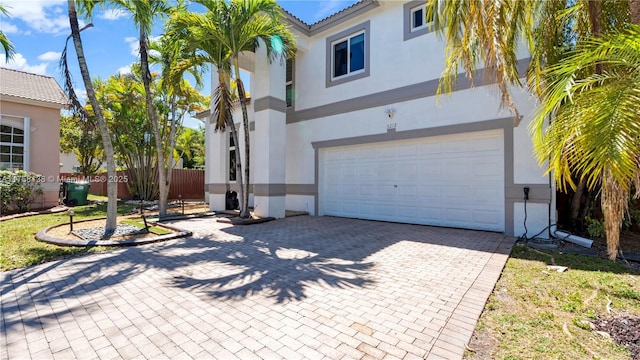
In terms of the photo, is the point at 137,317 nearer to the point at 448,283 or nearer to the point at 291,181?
the point at 448,283

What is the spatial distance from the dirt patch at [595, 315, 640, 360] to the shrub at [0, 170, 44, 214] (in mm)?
16317

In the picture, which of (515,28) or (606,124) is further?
(515,28)

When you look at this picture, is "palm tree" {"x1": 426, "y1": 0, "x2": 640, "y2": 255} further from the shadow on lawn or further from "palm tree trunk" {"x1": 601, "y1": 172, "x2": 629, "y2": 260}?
the shadow on lawn

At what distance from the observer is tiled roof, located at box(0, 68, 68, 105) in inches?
488

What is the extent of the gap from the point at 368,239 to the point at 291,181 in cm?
591

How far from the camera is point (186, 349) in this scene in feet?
8.59

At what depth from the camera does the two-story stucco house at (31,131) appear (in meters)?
12.0

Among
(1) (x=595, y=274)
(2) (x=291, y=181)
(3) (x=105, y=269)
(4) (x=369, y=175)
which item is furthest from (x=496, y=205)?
(3) (x=105, y=269)

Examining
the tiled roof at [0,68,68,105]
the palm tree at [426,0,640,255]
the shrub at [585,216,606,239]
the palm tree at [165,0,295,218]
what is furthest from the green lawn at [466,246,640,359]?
the tiled roof at [0,68,68,105]

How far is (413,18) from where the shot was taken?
9.30 m

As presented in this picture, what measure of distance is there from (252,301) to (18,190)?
1298 cm

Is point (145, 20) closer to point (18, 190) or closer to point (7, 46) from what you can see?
point (7, 46)

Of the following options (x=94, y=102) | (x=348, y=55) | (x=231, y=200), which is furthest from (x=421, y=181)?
(x=94, y=102)

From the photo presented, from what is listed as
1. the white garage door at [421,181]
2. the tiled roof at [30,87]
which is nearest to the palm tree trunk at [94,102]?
the tiled roof at [30,87]
